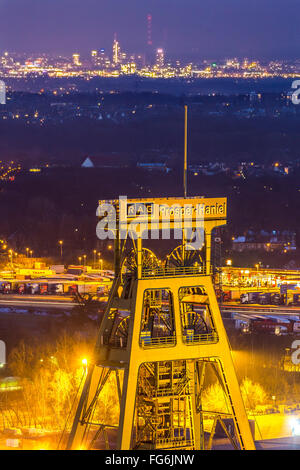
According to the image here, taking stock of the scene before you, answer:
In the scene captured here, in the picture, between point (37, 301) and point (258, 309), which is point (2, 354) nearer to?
point (37, 301)

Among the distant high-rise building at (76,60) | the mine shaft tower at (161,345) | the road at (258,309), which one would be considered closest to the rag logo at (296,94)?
the distant high-rise building at (76,60)

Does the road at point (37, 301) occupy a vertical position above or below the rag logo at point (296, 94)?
below

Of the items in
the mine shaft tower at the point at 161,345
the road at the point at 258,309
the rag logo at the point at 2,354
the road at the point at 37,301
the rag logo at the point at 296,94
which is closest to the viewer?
the mine shaft tower at the point at 161,345

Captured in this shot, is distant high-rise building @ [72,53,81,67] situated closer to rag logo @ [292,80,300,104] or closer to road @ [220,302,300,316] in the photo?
rag logo @ [292,80,300,104]

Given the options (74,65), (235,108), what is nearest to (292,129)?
(235,108)

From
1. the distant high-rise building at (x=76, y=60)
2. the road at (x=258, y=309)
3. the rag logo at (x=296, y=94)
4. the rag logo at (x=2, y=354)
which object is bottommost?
the rag logo at (x=2, y=354)

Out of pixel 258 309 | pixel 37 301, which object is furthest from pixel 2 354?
pixel 258 309

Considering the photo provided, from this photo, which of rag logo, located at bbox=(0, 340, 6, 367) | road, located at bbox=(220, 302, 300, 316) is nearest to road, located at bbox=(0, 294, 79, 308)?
road, located at bbox=(220, 302, 300, 316)

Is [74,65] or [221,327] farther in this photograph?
[74,65]

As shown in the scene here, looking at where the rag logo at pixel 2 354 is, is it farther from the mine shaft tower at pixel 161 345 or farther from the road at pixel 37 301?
the mine shaft tower at pixel 161 345
